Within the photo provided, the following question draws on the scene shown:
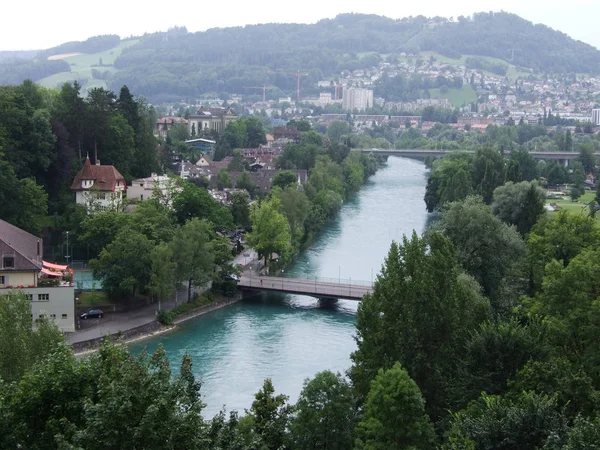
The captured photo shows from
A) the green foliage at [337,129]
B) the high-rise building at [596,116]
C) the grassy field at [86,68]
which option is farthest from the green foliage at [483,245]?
the grassy field at [86,68]

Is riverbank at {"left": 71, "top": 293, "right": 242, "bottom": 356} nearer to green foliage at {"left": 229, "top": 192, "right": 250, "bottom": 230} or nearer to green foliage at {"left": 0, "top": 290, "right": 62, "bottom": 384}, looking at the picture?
green foliage at {"left": 0, "top": 290, "right": 62, "bottom": 384}

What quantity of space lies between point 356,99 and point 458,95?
18.1m

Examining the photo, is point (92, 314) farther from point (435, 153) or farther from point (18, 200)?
point (435, 153)

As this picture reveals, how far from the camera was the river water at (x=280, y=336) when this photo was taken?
663 inches

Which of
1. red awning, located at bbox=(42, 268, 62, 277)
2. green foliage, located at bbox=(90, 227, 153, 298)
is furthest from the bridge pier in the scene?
red awning, located at bbox=(42, 268, 62, 277)

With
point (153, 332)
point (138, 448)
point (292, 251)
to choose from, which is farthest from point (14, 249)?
point (138, 448)

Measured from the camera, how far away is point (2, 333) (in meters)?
12.4

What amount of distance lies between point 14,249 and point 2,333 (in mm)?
7005

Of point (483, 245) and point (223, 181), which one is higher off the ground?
point (483, 245)

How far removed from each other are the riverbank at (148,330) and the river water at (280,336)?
19cm

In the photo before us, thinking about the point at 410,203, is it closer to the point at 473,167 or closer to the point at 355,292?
the point at 473,167

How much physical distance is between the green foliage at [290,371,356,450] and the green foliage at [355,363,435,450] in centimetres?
40

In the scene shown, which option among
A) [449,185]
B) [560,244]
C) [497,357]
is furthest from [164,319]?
[449,185]

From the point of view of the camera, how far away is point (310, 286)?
77.5 feet
